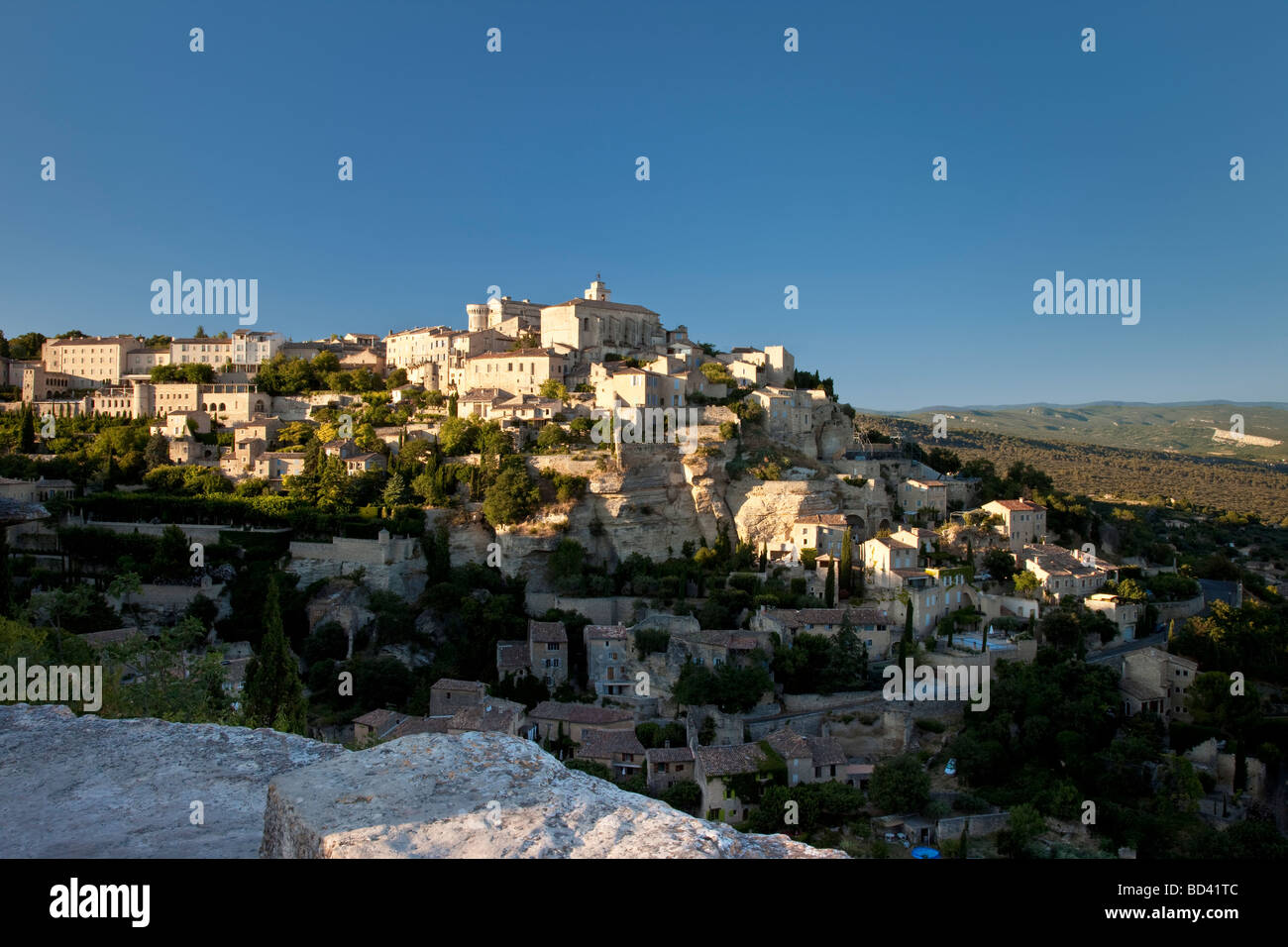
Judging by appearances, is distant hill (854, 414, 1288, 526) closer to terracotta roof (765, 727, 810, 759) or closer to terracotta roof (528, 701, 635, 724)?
terracotta roof (765, 727, 810, 759)

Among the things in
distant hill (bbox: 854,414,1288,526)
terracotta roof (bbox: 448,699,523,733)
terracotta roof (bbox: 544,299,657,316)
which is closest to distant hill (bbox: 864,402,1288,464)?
distant hill (bbox: 854,414,1288,526)

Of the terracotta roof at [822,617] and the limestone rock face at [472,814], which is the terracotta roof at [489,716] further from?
the limestone rock face at [472,814]

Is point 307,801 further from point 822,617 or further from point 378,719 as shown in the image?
point 822,617

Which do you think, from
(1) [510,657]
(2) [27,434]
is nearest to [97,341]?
(2) [27,434]

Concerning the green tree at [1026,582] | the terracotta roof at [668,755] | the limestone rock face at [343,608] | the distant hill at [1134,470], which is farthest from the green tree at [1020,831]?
the distant hill at [1134,470]

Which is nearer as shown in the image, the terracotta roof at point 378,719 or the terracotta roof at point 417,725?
the terracotta roof at point 417,725
